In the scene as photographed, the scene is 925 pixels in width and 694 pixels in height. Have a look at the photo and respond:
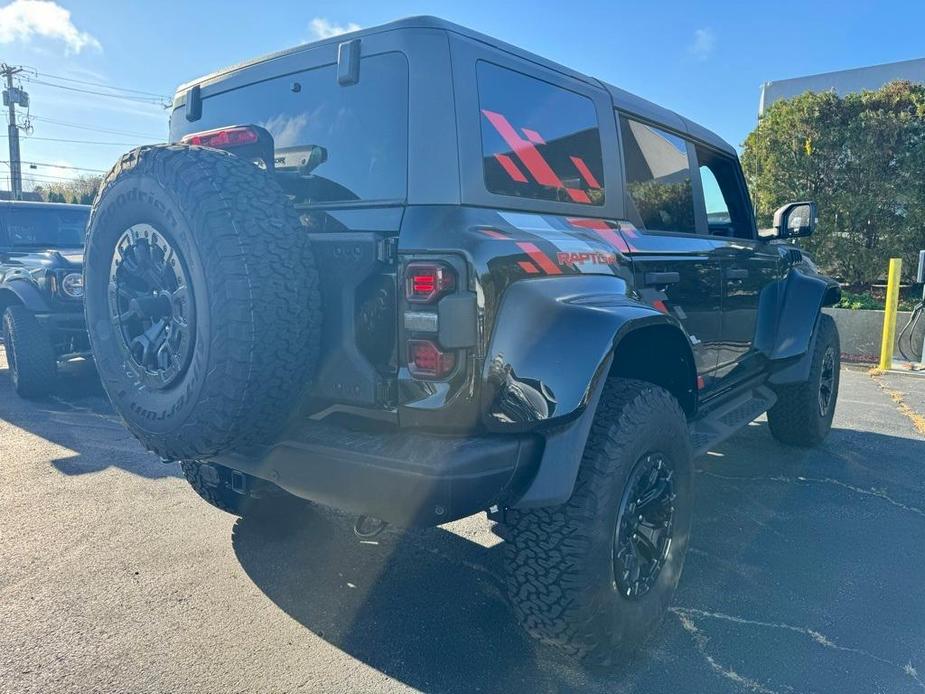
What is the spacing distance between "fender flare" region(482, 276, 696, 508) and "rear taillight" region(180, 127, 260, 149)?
1.09 meters

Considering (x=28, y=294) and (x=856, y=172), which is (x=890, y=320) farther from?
(x=28, y=294)

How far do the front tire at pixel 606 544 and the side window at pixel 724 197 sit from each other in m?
1.84

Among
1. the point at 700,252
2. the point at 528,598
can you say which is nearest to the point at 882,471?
the point at 700,252

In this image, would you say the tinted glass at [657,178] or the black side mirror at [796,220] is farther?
the black side mirror at [796,220]

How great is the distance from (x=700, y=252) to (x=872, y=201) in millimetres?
9497

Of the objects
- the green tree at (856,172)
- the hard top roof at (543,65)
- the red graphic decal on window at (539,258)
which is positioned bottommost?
the red graphic decal on window at (539,258)

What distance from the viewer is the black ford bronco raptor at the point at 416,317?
1893mm

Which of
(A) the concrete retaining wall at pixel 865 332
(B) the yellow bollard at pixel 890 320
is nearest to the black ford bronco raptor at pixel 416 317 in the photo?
(B) the yellow bollard at pixel 890 320

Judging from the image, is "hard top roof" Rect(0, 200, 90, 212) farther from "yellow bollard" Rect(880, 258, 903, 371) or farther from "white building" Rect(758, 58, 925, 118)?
"white building" Rect(758, 58, 925, 118)

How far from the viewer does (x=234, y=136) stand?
7.63 feet

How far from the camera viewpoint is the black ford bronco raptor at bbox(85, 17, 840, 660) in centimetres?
189

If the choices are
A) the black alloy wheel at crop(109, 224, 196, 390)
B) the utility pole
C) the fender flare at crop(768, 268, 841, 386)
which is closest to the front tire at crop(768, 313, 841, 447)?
the fender flare at crop(768, 268, 841, 386)

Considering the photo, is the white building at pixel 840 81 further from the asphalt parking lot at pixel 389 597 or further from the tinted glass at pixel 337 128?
the tinted glass at pixel 337 128

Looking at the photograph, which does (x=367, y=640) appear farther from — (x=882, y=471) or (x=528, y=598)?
(x=882, y=471)
